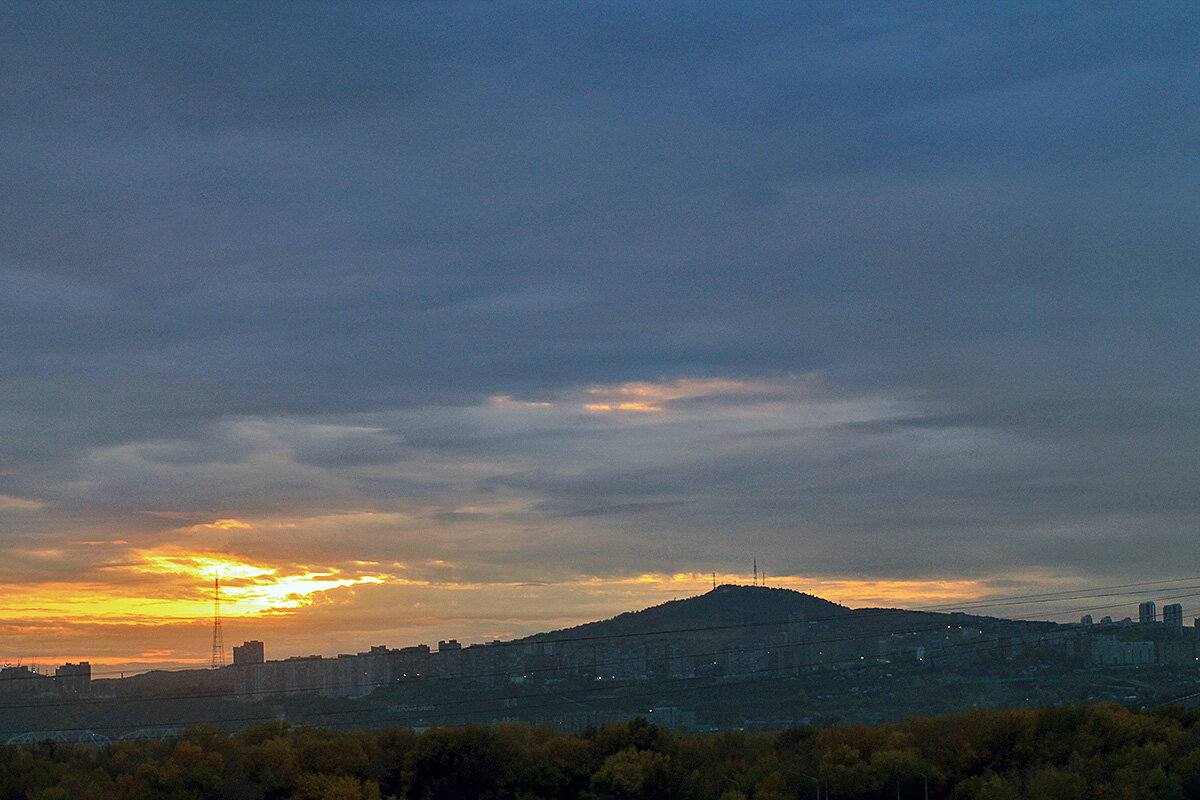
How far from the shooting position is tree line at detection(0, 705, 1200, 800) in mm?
66562

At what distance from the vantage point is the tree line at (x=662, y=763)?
218 feet

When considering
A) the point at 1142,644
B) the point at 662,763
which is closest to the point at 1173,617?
the point at 1142,644

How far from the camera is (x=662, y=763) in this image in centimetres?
7031

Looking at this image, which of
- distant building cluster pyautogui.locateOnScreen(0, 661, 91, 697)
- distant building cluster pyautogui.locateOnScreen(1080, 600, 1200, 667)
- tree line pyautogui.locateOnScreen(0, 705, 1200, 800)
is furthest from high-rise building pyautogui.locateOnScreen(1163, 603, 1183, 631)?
distant building cluster pyautogui.locateOnScreen(0, 661, 91, 697)

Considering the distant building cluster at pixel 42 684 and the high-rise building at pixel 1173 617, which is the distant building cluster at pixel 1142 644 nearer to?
the high-rise building at pixel 1173 617

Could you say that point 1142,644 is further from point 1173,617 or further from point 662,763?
point 662,763

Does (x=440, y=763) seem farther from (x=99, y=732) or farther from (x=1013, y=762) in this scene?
(x=99, y=732)

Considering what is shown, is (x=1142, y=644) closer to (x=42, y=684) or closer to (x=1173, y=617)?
(x=1173, y=617)

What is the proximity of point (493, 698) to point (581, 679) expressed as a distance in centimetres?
1719

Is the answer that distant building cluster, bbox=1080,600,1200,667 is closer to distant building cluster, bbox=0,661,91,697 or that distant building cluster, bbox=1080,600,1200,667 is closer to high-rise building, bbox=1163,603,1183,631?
high-rise building, bbox=1163,603,1183,631

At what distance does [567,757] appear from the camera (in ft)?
246

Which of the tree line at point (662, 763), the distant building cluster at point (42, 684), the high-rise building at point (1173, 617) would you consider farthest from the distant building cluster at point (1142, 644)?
the distant building cluster at point (42, 684)

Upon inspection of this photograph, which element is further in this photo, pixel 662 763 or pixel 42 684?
pixel 42 684

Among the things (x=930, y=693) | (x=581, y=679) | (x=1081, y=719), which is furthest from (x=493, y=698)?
(x=1081, y=719)
